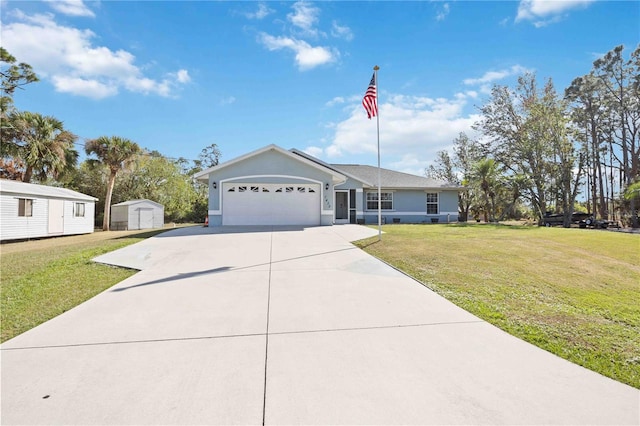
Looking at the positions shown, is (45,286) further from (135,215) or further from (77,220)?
(135,215)

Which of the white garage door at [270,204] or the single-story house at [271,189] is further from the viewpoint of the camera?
the white garage door at [270,204]

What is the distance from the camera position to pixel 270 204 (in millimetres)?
15594

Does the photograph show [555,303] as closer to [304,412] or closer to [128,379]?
[304,412]

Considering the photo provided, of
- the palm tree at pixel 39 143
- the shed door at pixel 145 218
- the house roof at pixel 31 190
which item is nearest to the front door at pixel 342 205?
the shed door at pixel 145 218

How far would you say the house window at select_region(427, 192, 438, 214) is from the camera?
22375mm

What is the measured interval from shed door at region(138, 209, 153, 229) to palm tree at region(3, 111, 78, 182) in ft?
18.5

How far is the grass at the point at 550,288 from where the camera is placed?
3.14 metres

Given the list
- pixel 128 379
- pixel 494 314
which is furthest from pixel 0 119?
pixel 494 314

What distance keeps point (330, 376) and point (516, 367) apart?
68.6 inches

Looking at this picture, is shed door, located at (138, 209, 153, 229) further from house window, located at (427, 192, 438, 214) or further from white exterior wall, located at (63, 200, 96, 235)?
house window, located at (427, 192, 438, 214)

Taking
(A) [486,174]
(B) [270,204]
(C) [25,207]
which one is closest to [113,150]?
(C) [25,207]

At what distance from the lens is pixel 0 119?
1695cm

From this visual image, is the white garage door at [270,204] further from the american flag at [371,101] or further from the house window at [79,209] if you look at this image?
the house window at [79,209]

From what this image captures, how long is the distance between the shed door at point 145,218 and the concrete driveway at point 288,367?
20.5m
